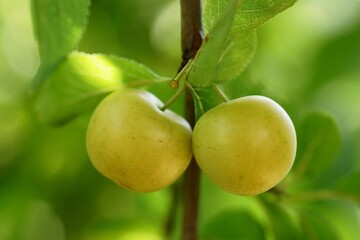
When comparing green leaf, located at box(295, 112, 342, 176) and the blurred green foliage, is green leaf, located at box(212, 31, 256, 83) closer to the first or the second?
the blurred green foliage

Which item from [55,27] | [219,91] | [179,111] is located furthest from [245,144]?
[179,111]

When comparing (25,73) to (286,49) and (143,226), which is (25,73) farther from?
(286,49)

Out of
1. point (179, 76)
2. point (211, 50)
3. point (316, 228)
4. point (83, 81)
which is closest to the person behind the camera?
point (211, 50)

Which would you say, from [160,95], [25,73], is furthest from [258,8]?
[25,73]

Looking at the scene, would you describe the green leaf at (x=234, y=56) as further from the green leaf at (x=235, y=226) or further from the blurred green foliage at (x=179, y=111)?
the green leaf at (x=235, y=226)

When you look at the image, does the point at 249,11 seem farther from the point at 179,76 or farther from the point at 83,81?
the point at 83,81

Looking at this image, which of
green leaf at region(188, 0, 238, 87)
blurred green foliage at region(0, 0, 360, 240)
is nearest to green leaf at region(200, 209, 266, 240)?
blurred green foliage at region(0, 0, 360, 240)
